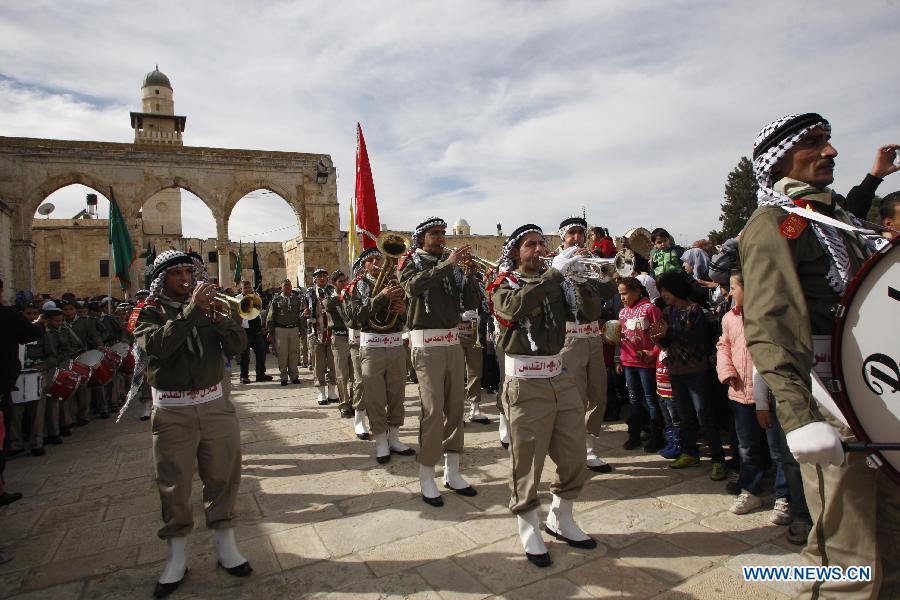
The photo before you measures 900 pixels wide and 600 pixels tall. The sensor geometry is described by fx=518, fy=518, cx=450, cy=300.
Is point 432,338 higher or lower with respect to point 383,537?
higher

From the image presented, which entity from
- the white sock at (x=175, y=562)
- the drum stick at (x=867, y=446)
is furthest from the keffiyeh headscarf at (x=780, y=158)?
the white sock at (x=175, y=562)

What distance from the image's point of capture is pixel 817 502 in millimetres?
2045

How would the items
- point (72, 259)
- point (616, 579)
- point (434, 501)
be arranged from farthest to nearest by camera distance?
point (72, 259)
point (434, 501)
point (616, 579)

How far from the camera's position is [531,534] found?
11.5ft

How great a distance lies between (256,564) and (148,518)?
1626 millimetres

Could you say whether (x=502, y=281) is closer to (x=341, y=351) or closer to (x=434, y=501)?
(x=434, y=501)

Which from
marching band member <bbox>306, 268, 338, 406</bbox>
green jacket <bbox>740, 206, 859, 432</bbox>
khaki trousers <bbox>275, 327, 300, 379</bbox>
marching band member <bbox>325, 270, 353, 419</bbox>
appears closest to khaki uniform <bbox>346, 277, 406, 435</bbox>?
marching band member <bbox>325, 270, 353, 419</bbox>

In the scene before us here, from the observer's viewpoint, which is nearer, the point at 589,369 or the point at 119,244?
the point at 589,369

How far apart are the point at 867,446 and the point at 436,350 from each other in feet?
11.2

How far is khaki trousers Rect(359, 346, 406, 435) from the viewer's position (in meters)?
5.95

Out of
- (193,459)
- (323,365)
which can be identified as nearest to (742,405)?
(193,459)

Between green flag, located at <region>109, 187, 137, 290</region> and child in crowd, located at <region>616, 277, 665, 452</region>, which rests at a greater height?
green flag, located at <region>109, 187, 137, 290</region>

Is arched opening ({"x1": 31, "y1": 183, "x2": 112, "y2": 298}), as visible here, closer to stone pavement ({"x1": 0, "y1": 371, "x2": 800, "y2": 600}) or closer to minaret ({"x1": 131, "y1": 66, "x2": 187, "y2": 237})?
minaret ({"x1": 131, "y1": 66, "x2": 187, "y2": 237})

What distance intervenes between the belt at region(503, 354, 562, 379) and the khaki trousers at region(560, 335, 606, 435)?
155 centimetres
